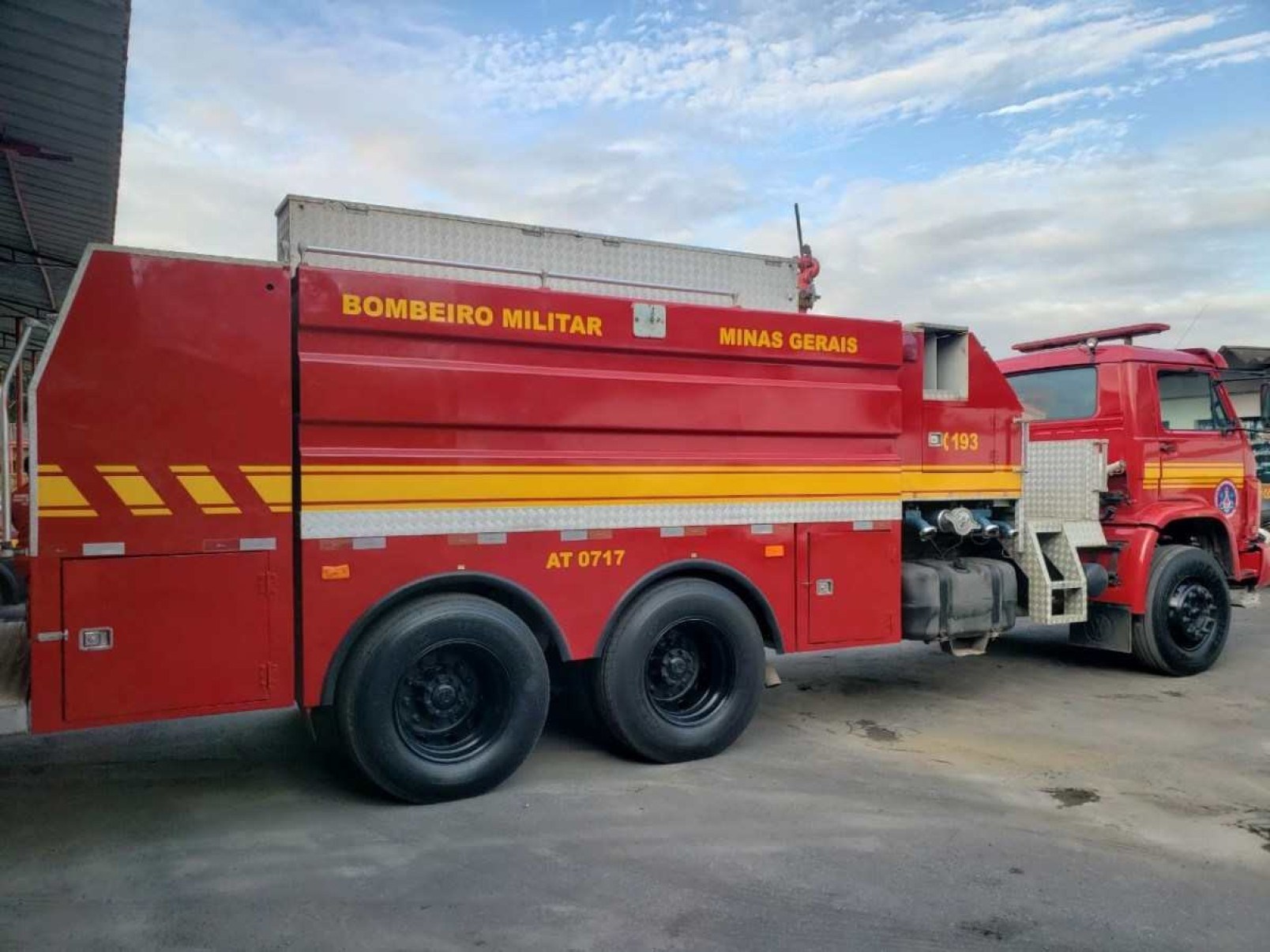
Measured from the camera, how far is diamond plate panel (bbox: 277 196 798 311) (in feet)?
15.8

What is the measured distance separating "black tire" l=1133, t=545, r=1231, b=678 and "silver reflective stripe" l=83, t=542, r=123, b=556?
729 cm

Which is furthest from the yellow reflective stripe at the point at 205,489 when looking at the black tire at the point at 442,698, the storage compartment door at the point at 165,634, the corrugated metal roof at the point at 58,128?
the corrugated metal roof at the point at 58,128

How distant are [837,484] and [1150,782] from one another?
2369mm

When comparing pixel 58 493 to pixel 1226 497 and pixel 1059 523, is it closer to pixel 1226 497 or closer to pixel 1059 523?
pixel 1059 523

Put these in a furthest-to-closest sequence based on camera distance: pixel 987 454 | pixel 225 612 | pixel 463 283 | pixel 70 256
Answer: pixel 70 256 < pixel 987 454 < pixel 463 283 < pixel 225 612

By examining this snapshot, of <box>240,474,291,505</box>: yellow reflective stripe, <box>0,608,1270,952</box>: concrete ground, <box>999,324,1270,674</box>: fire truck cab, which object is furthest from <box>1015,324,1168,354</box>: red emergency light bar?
<box>240,474,291,505</box>: yellow reflective stripe

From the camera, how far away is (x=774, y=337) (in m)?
5.51

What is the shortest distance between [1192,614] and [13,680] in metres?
8.23

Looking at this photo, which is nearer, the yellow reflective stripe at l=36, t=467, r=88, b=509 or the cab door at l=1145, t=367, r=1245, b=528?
the yellow reflective stripe at l=36, t=467, r=88, b=509

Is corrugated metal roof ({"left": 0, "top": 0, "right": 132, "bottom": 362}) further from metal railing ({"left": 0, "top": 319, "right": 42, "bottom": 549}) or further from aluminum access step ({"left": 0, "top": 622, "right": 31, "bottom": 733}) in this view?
aluminum access step ({"left": 0, "top": 622, "right": 31, "bottom": 733})

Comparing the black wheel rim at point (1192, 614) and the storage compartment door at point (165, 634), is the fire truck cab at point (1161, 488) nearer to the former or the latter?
the black wheel rim at point (1192, 614)

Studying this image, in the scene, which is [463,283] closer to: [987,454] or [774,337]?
[774,337]

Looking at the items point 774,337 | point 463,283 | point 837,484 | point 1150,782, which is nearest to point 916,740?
point 1150,782

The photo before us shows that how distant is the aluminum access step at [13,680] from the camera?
391 cm
